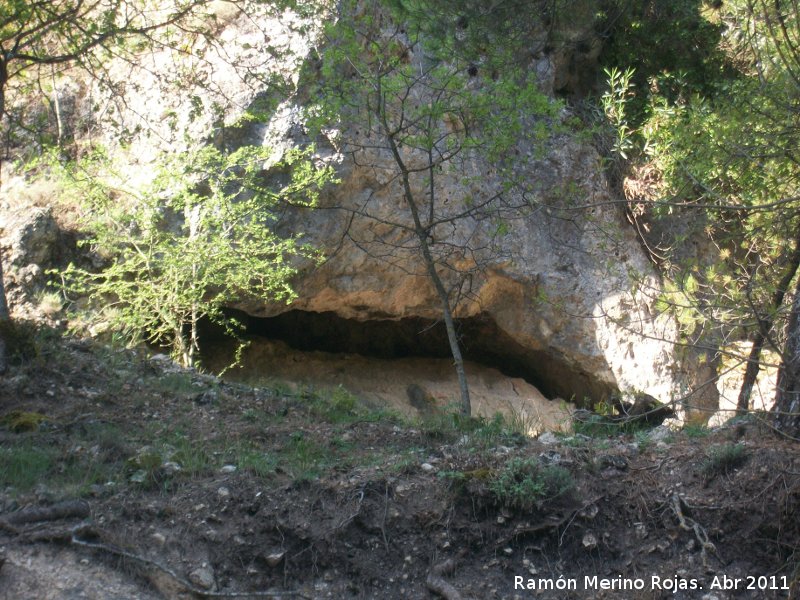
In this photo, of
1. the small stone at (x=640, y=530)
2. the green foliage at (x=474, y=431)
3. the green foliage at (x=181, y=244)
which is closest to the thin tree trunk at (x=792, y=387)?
the small stone at (x=640, y=530)

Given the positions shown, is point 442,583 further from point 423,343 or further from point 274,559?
point 423,343

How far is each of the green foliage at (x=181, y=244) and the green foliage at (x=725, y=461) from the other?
159 inches

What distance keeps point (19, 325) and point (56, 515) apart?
2941mm

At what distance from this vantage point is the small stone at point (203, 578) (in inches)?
136

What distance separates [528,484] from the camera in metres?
4.05

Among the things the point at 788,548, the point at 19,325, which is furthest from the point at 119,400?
the point at 788,548

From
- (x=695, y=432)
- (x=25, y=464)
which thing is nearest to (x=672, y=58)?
(x=695, y=432)

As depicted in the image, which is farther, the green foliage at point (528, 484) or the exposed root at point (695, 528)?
the green foliage at point (528, 484)

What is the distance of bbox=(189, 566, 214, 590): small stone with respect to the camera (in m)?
3.46

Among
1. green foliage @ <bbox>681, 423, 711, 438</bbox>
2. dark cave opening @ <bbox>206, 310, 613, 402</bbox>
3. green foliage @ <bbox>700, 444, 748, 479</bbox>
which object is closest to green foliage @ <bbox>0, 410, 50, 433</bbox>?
green foliage @ <bbox>700, 444, 748, 479</bbox>

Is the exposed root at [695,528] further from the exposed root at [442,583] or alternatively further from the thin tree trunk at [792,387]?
the exposed root at [442,583]

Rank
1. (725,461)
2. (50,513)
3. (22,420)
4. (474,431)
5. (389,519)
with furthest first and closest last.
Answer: (474,431) < (22,420) < (725,461) < (389,519) < (50,513)

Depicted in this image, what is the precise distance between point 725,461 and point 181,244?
4957 mm

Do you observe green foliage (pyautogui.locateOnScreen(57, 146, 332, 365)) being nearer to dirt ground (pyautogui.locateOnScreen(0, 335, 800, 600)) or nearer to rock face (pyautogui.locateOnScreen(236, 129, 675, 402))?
rock face (pyautogui.locateOnScreen(236, 129, 675, 402))
